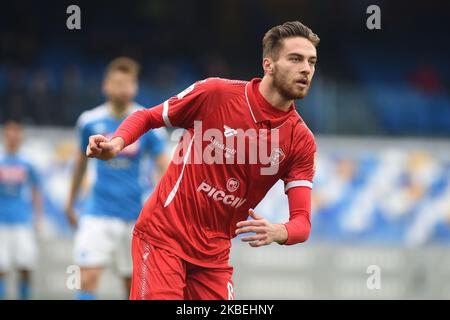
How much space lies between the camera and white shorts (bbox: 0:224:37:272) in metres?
11.1

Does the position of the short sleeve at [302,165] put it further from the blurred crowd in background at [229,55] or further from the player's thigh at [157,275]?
the blurred crowd in background at [229,55]

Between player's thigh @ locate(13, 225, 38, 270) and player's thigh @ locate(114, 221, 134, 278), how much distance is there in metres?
2.85

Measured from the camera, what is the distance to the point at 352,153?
12.9 m

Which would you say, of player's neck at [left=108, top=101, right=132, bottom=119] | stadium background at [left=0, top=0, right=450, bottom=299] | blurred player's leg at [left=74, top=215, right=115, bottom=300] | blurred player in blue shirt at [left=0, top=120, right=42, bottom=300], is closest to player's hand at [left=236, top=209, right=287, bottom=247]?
blurred player's leg at [left=74, top=215, right=115, bottom=300]

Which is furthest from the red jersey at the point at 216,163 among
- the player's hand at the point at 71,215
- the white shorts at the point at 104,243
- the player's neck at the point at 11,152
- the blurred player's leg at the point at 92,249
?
the player's neck at the point at 11,152

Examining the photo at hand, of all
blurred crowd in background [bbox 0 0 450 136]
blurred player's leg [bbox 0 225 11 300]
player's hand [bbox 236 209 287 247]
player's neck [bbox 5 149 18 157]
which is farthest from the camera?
blurred crowd in background [bbox 0 0 450 136]

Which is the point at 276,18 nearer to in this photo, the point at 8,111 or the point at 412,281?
the point at 8,111

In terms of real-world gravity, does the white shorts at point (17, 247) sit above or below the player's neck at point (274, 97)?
below

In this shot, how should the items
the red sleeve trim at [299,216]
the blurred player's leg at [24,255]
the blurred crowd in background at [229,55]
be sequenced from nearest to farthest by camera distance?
1. the red sleeve trim at [299,216]
2. the blurred player's leg at [24,255]
3. the blurred crowd in background at [229,55]

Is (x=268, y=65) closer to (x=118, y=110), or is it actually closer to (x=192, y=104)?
(x=192, y=104)

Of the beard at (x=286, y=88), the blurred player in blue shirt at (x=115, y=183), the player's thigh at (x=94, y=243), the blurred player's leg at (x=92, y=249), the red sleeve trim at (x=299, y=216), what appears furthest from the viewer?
the blurred player in blue shirt at (x=115, y=183)

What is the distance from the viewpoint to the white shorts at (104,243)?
8.22 m

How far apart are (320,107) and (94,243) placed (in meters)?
6.28

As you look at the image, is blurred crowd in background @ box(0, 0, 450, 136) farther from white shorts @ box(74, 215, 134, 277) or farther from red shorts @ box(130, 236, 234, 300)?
red shorts @ box(130, 236, 234, 300)
